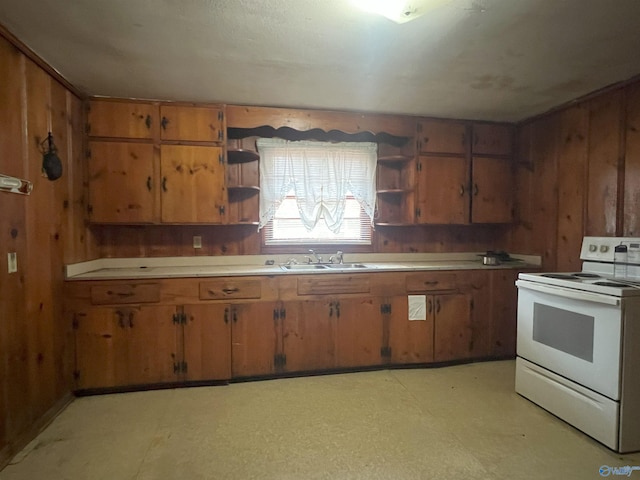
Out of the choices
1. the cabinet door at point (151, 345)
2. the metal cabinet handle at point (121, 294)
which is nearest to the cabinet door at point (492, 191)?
the cabinet door at point (151, 345)

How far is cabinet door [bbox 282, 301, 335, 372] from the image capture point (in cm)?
281

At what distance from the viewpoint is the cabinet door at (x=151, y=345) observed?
8.47 feet

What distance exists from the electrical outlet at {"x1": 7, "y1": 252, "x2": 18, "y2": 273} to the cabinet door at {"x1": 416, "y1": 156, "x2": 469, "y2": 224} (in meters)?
3.02

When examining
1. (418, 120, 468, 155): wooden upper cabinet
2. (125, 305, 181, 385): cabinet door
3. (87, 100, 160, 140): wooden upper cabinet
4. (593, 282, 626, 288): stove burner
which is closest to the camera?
(593, 282, 626, 288): stove burner

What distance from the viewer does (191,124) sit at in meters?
2.84

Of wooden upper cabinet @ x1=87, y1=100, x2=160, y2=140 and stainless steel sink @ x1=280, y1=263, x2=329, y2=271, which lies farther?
stainless steel sink @ x1=280, y1=263, x2=329, y2=271

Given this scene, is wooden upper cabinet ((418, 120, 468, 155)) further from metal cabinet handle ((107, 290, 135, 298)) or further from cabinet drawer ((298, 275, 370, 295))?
metal cabinet handle ((107, 290, 135, 298))

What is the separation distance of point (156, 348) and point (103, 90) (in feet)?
6.67

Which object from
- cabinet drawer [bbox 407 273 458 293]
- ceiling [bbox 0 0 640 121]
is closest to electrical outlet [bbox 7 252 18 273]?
ceiling [bbox 0 0 640 121]

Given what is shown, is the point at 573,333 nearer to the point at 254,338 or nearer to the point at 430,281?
the point at 430,281

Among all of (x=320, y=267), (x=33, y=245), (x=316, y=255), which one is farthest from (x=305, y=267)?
(x=33, y=245)

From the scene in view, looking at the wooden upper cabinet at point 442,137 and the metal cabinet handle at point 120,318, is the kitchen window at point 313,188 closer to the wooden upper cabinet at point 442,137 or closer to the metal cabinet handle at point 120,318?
the wooden upper cabinet at point 442,137

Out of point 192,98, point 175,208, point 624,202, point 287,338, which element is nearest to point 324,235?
point 287,338

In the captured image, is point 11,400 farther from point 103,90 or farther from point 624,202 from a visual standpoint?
point 624,202
